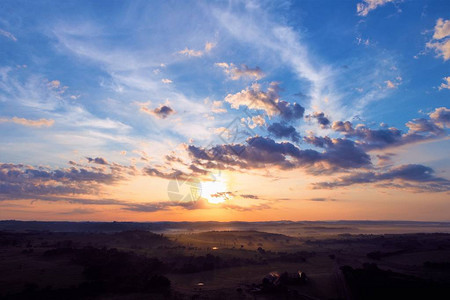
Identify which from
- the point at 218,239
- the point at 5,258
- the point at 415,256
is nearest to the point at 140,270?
the point at 5,258

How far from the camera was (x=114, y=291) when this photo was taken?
27734 mm

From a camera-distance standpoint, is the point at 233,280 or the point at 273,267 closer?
the point at 233,280

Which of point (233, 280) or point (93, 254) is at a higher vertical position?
point (93, 254)

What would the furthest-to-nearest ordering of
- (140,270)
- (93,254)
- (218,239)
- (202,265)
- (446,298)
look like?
1. (218,239)
2. (202,265)
3. (93,254)
4. (140,270)
5. (446,298)

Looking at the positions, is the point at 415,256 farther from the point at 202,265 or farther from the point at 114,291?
the point at 114,291

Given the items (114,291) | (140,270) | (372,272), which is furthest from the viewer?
(140,270)

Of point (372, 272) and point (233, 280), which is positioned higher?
point (372, 272)

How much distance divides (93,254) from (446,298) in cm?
3963

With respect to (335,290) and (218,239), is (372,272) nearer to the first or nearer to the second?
(335,290)

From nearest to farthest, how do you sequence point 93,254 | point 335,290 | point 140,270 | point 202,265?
1. point 335,290
2. point 140,270
3. point 93,254
4. point 202,265

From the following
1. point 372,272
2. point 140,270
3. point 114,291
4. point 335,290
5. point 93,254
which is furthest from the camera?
point 93,254

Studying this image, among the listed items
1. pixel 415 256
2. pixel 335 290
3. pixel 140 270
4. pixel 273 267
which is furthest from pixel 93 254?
pixel 415 256

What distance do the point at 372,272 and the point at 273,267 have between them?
656 inches

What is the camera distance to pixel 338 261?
5297 centimetres
